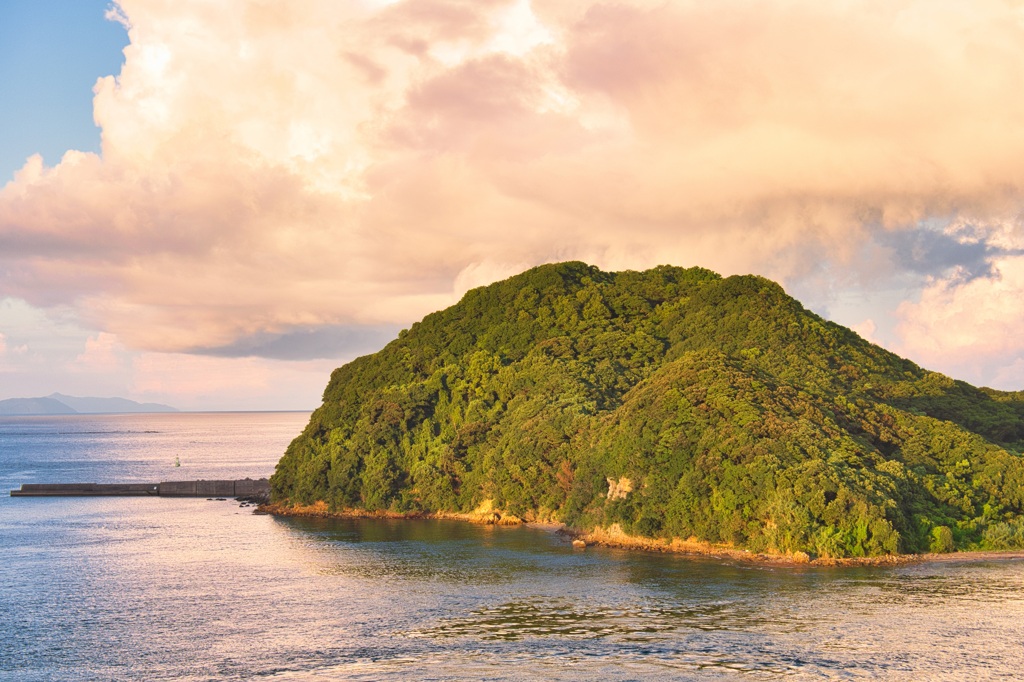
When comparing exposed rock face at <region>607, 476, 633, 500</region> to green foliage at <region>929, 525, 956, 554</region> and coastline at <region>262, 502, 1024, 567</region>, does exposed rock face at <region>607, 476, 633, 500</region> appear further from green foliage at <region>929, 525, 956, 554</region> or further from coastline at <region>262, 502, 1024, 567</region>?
green foliage at <region>929, 525, 956, 554</region>

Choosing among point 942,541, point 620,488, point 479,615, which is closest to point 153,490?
point 620,488

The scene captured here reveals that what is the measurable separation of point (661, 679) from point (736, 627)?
12.7 metres

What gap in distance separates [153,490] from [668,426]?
9575cm

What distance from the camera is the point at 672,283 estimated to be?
171250 mm

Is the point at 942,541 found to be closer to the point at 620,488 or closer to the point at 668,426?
the point at 668,426

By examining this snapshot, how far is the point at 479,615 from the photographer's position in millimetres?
70938

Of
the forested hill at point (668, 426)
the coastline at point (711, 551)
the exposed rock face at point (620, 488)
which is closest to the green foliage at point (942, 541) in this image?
the forested hill at point (668, 426)

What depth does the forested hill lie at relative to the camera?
94.9 metres

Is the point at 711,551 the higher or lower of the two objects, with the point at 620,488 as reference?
lower

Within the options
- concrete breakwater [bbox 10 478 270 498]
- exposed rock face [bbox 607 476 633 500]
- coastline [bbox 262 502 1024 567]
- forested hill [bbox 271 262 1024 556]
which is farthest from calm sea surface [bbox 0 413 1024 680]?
concrete breakwater [bbox 10 478 270 498]

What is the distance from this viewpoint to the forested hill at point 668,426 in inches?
3735

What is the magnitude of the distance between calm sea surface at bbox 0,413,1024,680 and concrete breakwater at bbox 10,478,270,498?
55.9 m

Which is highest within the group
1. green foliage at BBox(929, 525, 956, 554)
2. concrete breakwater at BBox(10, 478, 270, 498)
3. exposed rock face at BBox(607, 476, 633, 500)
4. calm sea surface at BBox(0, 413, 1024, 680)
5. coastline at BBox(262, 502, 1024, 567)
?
exposed rock face at BBox(607, 476, 633, 500)

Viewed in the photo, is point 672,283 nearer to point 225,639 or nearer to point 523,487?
point 523,487
